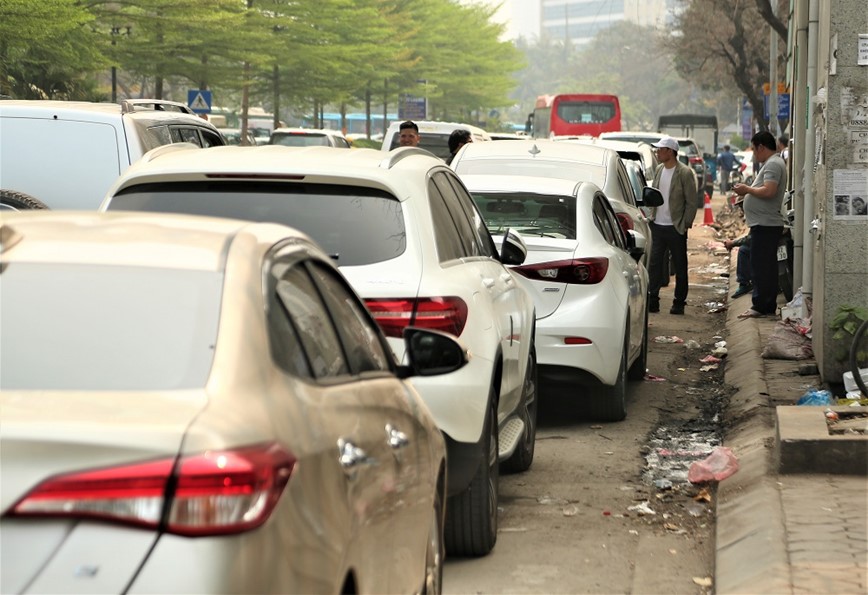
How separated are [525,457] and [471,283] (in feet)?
7.32

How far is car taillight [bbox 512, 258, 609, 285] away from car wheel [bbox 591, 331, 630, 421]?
578 mm

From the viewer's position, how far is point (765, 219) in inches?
608

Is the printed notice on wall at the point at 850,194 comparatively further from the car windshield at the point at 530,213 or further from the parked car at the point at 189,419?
the parked car at the point at 189,419

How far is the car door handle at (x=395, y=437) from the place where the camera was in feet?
13.6

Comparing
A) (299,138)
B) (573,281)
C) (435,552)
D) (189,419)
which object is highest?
(299,138)

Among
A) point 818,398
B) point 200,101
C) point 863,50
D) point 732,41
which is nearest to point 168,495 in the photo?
point 818,398

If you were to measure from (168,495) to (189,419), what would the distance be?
188 millimetres

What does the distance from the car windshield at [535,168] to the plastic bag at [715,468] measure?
4881mm

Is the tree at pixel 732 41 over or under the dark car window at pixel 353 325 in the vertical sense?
over

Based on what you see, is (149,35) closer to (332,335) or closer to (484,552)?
(484,552)

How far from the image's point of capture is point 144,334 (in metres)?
3.30

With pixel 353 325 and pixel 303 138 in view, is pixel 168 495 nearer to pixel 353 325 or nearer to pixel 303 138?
pixel 353 325

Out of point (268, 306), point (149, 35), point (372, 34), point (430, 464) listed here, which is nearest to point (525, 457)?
point (430, 464)

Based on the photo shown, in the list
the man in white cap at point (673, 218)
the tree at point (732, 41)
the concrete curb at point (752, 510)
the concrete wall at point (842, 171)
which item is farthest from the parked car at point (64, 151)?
the tree at point (732, 41)
